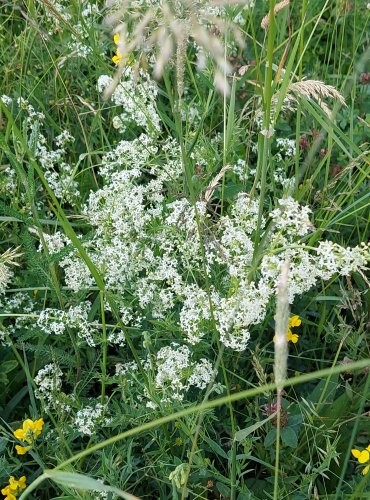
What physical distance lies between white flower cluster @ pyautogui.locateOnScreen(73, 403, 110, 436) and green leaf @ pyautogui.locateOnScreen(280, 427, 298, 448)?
1.52 feet

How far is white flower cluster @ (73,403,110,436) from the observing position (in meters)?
1.89

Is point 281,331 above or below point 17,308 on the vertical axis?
above

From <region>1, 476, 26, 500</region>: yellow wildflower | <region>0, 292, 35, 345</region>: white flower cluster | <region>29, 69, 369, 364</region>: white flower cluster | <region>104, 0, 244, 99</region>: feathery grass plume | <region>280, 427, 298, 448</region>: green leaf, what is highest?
<region>104, 0, 244, 99</region>: feathery grass plume

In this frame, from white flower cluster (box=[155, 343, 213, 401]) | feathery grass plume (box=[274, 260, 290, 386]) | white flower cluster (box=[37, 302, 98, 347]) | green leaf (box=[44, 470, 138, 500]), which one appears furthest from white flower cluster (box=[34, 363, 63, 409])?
feathery grass plume (box=[274, 260, 290, 386])

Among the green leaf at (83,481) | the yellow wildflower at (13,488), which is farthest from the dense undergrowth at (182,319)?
the green leaf at (83,481)

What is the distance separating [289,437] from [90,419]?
52 cm

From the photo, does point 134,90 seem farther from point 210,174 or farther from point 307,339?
point 307,339

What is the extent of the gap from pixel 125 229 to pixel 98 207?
0.17 metres

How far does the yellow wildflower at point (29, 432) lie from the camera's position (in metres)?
1.86

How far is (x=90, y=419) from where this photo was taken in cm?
190

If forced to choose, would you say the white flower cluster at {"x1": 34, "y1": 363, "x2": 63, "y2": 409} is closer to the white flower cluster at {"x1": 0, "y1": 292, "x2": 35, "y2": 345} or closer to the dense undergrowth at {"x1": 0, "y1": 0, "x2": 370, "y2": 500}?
the dense undergrowth at {"x1": 0, "y1": 0, "x2": 370, "y2": 500}

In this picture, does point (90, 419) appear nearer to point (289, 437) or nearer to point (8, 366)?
point (8, 366)

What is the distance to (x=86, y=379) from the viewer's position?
2.13 meters

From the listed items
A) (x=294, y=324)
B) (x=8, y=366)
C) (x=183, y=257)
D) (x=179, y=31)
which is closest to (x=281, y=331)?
(x=179, y=31)
